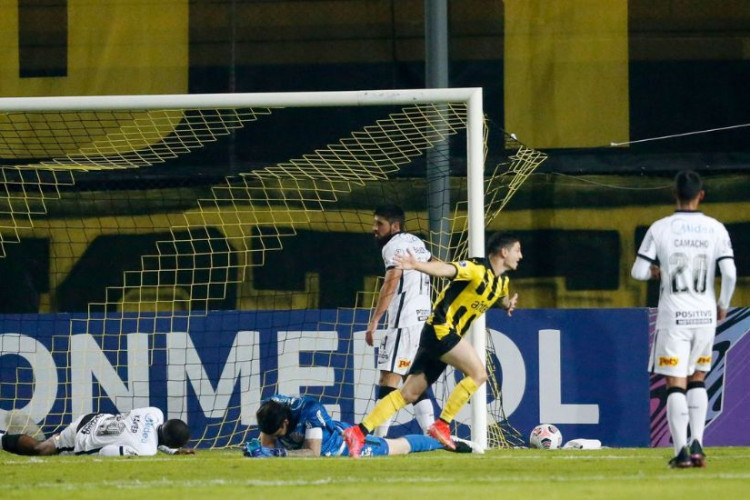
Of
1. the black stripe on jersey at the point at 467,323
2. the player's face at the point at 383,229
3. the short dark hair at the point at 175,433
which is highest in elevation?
the player's face at the point at 383,229

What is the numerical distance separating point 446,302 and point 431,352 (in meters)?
0.36

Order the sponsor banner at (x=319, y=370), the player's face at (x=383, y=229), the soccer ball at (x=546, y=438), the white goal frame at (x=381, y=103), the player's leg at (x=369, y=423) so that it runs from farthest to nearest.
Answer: the sponsor banner at (x=319, y=370) → the soccer ball at (x=546, y=438) → the player's face at (x=383, y=229) → the white goal frame at (x=381, y=103) → the player's leg at (x=369, y=423)

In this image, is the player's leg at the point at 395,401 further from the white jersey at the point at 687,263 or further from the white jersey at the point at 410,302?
the white jersey at the point at 687,263

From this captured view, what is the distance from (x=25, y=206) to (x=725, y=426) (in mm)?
6451

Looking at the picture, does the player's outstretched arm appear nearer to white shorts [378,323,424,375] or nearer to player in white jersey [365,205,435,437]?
player in white jersey [365,205,435,437]

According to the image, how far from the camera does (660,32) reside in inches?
498

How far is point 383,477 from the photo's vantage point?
7.41m

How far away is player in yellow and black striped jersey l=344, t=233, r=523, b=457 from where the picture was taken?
9000mm

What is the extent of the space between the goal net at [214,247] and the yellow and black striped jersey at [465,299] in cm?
187

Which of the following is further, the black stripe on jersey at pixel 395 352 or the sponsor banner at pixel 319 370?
the sponsor banner at pixel 319 370

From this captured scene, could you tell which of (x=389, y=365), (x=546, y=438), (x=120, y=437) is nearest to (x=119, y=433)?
(x=120, y=437)

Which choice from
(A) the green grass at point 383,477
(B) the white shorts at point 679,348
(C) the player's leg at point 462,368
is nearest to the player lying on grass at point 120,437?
(A) the green grass at point 383,477

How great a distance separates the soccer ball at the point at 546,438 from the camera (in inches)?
415

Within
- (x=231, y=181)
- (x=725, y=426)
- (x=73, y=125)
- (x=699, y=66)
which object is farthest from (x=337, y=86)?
(x=725, y=426)
